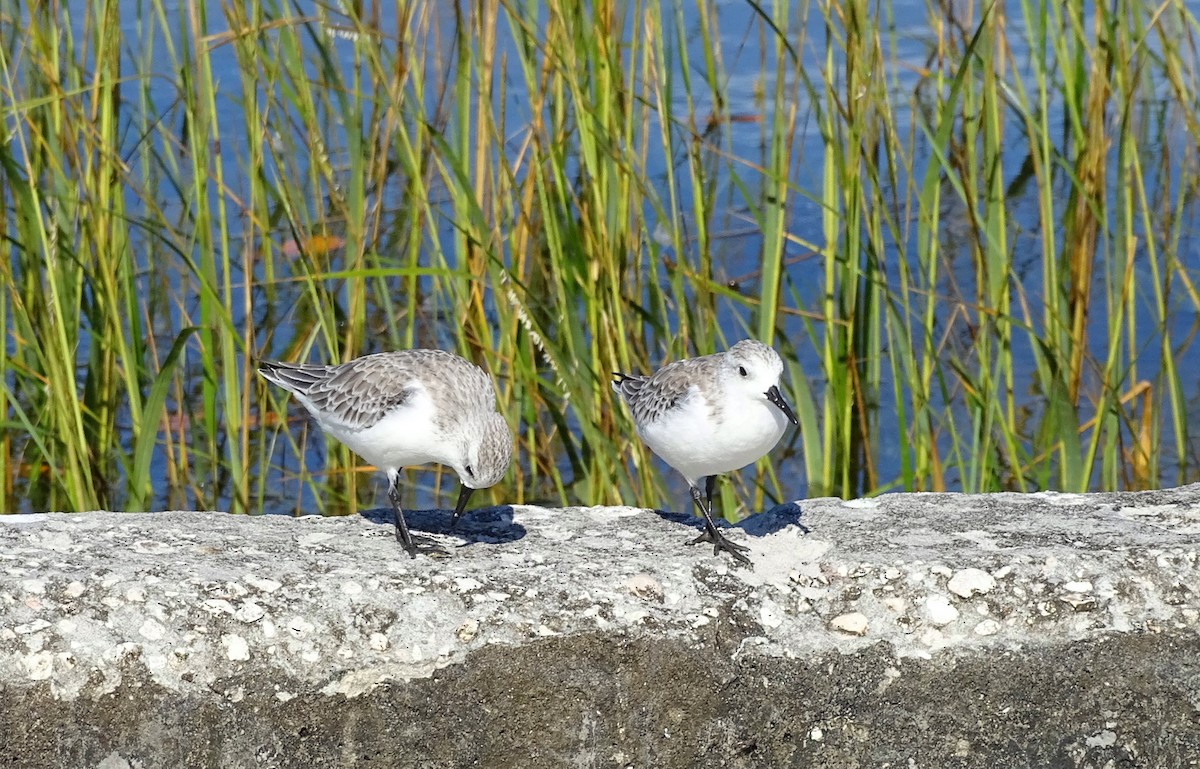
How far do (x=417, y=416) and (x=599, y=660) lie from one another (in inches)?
36.1

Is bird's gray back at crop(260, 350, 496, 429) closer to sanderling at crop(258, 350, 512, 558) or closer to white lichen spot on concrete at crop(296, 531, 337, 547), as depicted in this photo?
sanderling at crop(258, 350, 512, 558)

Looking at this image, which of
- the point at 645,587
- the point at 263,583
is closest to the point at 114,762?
the point at 263,583

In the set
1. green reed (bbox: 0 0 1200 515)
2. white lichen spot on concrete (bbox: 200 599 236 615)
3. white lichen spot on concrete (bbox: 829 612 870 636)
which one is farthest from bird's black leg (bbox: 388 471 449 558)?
white lichen spot on concrete (bbox: 829 612 870 636)

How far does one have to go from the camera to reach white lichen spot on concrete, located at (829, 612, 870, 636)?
9.96 feet

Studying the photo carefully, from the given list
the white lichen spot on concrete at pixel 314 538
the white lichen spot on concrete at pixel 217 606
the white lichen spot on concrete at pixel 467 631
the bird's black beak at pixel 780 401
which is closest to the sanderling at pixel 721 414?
the bird's black beak at pixel 780 401

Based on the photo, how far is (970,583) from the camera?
3.10 metres

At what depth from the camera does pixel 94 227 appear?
4.07 meters

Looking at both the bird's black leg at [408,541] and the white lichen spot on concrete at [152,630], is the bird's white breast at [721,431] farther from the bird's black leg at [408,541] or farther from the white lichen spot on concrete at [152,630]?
the white lichen spot on concrete at [152,630]

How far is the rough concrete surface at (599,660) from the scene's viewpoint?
2.82m

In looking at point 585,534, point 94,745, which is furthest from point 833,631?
point 94,745

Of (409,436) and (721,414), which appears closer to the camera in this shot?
(721,414)

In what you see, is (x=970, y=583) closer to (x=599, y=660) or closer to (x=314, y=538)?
(x=599, y=660)

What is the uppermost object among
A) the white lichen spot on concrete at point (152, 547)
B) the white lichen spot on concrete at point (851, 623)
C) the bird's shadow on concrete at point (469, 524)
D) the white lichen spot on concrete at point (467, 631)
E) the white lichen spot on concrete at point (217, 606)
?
the white lichen spot on concrete at point (152, 547)

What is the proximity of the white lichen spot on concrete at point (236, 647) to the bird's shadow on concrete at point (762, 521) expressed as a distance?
3.85 ft
